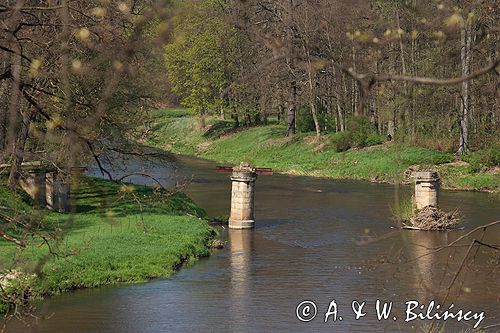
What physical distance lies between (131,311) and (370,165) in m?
34.5

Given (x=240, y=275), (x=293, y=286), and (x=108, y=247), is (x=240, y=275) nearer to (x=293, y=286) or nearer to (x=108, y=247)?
(x=293, y=286)

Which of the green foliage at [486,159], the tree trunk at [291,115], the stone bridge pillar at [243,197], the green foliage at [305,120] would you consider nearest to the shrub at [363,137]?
the green foliage at [486,159]

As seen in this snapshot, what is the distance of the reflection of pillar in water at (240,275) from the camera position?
1842 centimetres

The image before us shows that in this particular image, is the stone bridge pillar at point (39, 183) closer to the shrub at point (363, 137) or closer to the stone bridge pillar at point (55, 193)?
the stone bridge pillar at point (55, 193)

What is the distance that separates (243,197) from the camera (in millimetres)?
31125

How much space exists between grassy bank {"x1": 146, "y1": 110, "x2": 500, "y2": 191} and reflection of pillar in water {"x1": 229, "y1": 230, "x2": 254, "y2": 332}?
20.7 ft

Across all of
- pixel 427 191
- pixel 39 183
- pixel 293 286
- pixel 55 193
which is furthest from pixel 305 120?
pixel 293 286

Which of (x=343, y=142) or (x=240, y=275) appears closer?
(x=240, y=275)

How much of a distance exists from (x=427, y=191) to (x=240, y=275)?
39.1ft

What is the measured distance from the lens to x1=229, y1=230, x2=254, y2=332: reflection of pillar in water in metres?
18.4

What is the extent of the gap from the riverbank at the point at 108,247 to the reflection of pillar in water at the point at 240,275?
978 millimetres

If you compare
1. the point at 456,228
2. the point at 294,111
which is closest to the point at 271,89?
the point at 294,111

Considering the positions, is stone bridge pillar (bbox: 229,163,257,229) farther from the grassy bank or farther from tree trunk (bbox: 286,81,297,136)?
tree trunk (bbox: 286,81,297,136)

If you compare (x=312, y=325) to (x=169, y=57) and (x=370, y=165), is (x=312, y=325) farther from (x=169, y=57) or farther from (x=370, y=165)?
(x=169, y=57)
